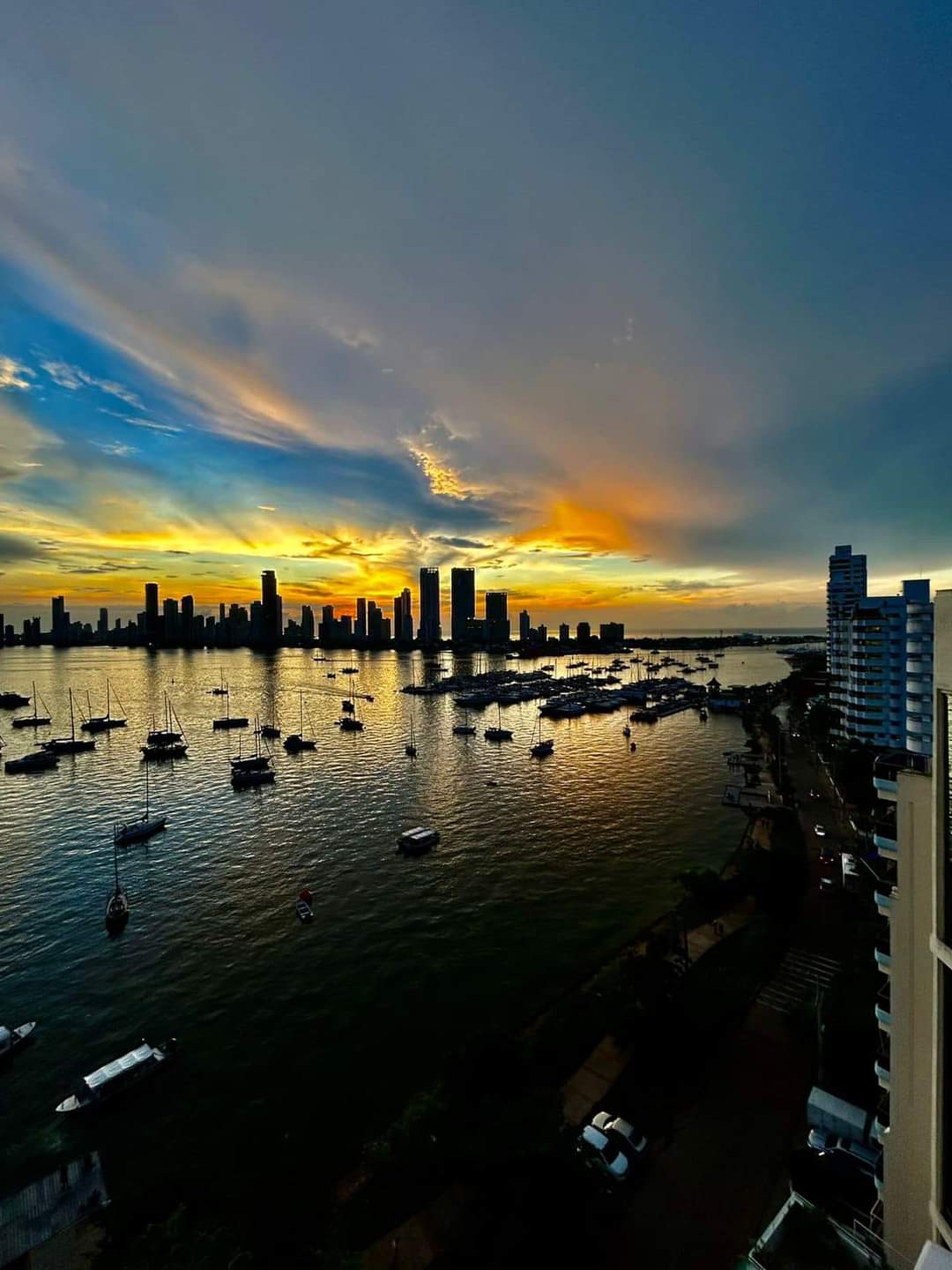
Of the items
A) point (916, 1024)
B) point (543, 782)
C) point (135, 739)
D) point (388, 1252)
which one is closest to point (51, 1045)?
point (388, 1252)

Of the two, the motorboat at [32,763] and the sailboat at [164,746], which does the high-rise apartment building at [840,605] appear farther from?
the motorboat at [32,763]

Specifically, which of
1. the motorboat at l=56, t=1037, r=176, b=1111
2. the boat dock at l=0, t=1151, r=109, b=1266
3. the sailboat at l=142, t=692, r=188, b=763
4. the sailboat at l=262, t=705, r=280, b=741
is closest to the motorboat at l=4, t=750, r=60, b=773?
the sailboat at l=142, t=692, r=188, b=763

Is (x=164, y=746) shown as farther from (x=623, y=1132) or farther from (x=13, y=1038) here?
(x=623, y=1132)

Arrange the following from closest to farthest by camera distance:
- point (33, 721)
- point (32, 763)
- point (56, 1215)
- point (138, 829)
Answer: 1. point (56, 1215)
2. point (138, 829)
3. point (32, 763)
4. point (33, 721)

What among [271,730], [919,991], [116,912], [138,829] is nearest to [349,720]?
[271,730]

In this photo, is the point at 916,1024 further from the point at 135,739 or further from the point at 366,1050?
the point at 135,739

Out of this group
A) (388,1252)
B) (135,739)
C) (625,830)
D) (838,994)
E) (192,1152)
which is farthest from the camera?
(135,739)

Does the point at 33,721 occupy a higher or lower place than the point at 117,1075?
higher
